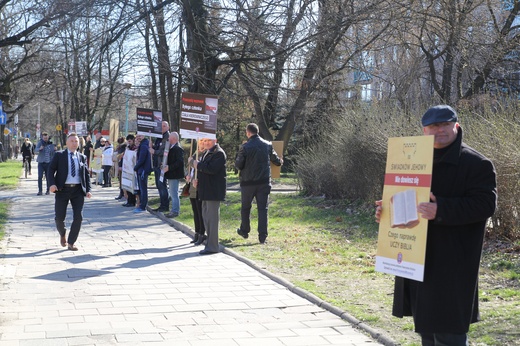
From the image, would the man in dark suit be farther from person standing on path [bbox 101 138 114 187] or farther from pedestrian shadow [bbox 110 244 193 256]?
person standing on path [bbox 101 138 114 187]

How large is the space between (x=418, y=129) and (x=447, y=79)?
9751 mm

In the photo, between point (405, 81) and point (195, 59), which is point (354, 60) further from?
point (195, 59)

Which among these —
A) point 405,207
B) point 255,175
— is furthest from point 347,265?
point 405,207

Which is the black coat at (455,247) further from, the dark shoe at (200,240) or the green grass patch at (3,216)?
the green grass patch at (3,216)

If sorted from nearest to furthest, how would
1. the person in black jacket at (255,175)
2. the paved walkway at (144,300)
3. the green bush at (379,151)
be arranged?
the paved walkway at (144,300), the green bush at (379,151), the person in black jacket at (255,175)

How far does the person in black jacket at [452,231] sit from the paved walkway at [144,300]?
2152 millimetres

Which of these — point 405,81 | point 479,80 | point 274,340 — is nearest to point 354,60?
point 405,81

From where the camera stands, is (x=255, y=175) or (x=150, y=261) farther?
(x=255, y=175)

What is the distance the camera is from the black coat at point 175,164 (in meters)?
17.1

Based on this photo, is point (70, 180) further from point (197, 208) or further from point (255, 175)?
point (255, 175)

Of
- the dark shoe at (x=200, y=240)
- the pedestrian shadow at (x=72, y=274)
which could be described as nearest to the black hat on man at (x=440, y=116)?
the pedestrian shadow at (x=72, y=274)

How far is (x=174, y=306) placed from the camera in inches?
316

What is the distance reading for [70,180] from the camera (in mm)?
11852

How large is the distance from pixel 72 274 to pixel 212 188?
290 cm
